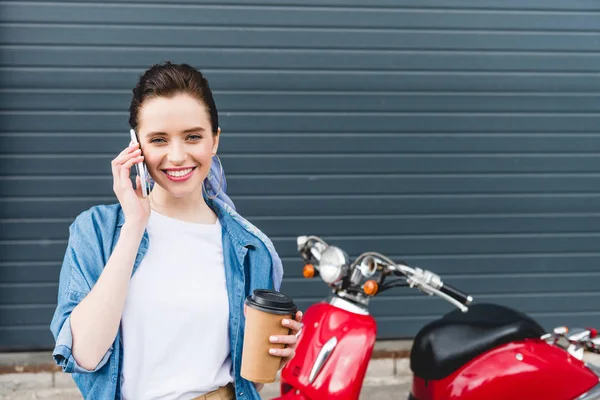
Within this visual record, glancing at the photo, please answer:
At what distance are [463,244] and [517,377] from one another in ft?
7.40

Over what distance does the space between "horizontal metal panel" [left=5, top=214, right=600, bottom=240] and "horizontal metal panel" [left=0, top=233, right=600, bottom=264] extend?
3cm

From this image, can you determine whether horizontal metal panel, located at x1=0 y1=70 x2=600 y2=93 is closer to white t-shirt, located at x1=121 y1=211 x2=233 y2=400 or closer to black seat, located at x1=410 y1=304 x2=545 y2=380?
black seat, located at x1=410 y1=304 x2=545 y2=380

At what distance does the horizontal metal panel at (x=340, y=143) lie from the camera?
4547 mm

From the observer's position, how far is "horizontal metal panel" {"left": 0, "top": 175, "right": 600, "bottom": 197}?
4562 millimetres

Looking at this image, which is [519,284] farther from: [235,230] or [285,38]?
[235,230]

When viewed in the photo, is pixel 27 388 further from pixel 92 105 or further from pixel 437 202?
pixel 437 202

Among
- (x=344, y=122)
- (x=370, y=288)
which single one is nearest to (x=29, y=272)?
(x=344, y=122)

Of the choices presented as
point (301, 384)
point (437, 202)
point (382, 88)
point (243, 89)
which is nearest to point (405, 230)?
point (437, 202)

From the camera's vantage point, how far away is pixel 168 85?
1.78m

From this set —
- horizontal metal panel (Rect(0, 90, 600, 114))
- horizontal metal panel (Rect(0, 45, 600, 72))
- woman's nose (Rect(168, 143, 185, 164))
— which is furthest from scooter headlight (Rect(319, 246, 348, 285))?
horizontal metal panel (Rect(0, 45, 600, 72))

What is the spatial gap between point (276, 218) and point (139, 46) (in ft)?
4.58

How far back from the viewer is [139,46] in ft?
15.1

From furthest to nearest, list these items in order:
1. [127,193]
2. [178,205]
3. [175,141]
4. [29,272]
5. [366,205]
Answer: [366,205], [29,272], [178,205], [175,141], [127,193]

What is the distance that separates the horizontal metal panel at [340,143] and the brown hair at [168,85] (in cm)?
281
